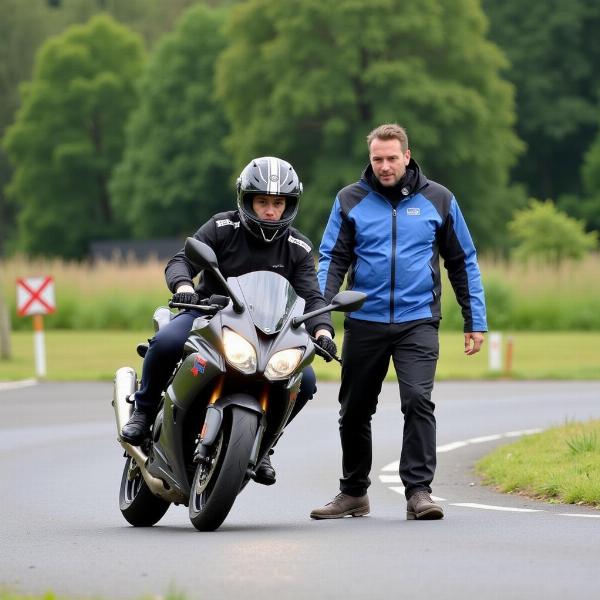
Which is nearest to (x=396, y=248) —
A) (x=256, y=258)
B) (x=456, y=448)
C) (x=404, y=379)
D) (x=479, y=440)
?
(x=404, y=379)

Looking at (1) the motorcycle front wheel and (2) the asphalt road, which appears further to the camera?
(1) the motorcycle front wheel

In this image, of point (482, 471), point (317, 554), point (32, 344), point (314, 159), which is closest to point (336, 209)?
point (317, 554)

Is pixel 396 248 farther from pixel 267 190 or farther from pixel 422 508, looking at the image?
pixel 422 508

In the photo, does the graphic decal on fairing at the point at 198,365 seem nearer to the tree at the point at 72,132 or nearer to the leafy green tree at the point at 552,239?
the leafy green tree at the point at 552,239

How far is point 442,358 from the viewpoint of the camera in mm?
33531

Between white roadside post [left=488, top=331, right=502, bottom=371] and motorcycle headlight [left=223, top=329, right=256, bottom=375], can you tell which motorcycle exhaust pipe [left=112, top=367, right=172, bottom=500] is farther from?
white roadside post [left=488, top=331, right=502, bottom=371]

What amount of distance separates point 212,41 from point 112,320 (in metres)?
36.0

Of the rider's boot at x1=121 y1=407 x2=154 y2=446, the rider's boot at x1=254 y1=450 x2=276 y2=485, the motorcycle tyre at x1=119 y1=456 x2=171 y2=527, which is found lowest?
the motorcycle tyre at x1=119 y1=456 x2=171 y2=527

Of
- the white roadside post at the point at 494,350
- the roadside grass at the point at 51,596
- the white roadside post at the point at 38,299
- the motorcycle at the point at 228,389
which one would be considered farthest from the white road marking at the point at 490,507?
the white roadside post at the point at 38,299

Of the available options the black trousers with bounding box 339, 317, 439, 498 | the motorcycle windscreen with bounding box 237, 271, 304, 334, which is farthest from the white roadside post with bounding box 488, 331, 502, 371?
the motorcycle windscreen with bounding box 237, 271, 304, 334

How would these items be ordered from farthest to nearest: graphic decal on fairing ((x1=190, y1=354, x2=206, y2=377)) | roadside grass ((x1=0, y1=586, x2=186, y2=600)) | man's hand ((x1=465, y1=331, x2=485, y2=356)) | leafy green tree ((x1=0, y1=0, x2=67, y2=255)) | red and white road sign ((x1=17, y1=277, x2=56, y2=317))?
leafy green tree ((x1=0, y1=0, x2=67, y2=255)) → red and white road sign ((x1=17, y1=277, x2=56, y2=317)) → man's hand ((x1=465, y1=331, x2=485, y2=356)) → graphic decal on fairing ((x1=190, y1=354, x2=206, y2=377)) → roadside grass ((x1=0, y1=586, x2=186, y2=600))

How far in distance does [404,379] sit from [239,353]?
1497 millimetres

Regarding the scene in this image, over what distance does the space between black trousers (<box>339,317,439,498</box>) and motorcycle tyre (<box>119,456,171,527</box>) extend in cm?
117

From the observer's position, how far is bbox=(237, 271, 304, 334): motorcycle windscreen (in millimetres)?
8781
